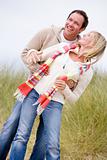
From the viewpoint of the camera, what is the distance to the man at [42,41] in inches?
155

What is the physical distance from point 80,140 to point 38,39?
171 cm

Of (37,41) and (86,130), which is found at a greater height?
(37,41)

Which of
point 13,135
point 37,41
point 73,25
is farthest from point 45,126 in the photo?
point 73,25

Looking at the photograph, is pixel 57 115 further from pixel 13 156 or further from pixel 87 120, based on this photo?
pixel 87 120

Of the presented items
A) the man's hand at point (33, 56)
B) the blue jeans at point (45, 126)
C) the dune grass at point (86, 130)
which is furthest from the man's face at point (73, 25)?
the dune grass at point (86, 130)

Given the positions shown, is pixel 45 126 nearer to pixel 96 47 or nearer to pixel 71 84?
pixel 71 84

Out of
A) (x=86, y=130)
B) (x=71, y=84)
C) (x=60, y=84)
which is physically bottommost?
(x=86, y=130)

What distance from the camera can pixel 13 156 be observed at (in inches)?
155

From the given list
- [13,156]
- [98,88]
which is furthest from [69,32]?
[98,88]

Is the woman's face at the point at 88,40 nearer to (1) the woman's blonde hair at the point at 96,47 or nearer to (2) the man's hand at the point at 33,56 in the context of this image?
(1) the woman's blonde hair at the point at 96,47

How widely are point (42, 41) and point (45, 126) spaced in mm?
655

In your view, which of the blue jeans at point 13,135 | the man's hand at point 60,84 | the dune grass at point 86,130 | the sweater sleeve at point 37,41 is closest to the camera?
the man's hand at point 60,84

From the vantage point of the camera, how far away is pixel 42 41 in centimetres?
405

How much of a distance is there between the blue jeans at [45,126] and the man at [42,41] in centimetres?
20
